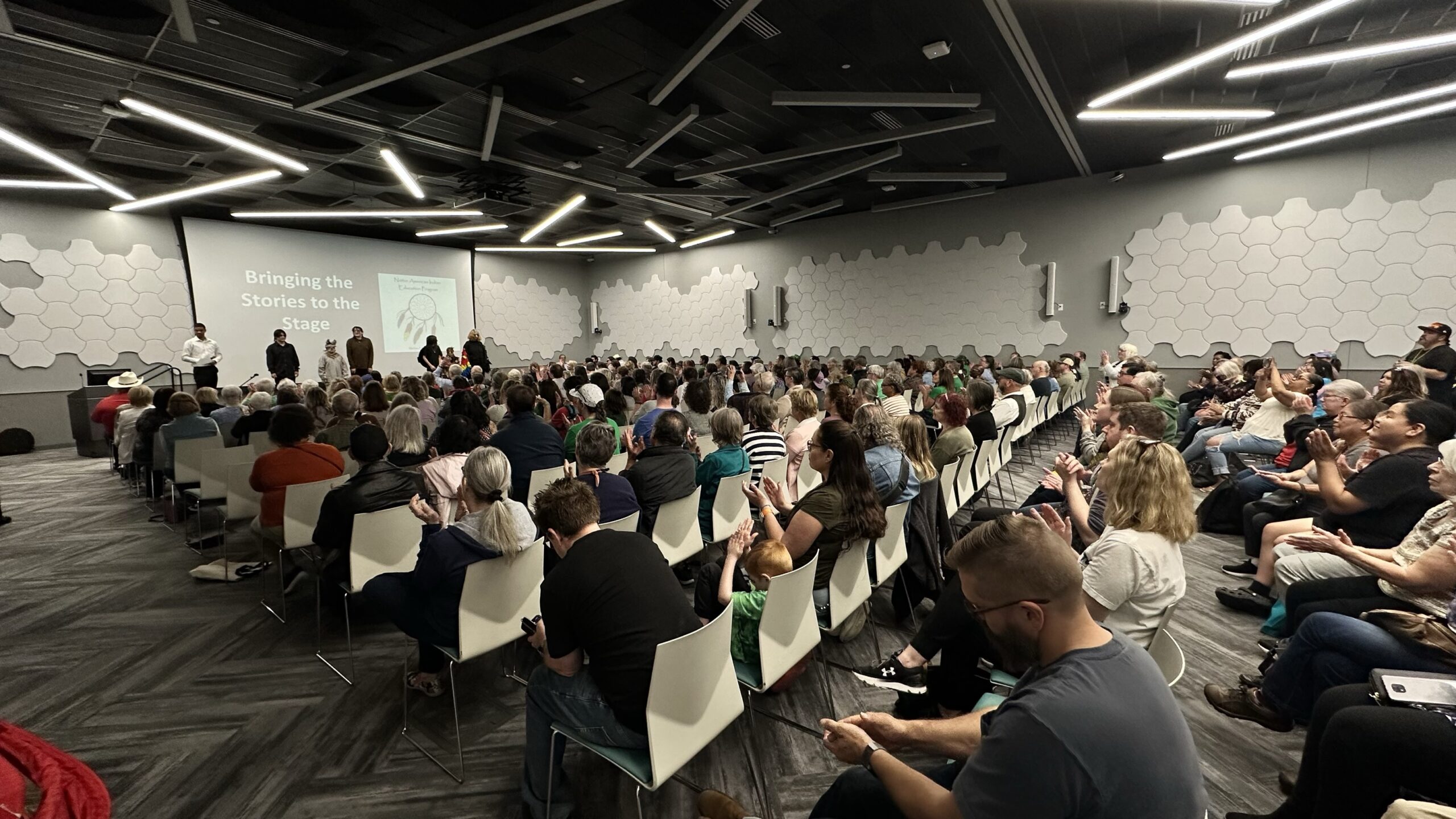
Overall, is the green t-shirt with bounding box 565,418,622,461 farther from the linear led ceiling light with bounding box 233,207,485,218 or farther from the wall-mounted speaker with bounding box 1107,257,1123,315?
the wall-mounted speaker with bounding box 1107,257,1123,315

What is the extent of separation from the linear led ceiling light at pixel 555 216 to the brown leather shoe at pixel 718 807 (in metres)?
9.56

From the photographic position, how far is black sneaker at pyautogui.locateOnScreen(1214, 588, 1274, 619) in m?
3.36

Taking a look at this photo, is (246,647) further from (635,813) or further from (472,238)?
(472,238)

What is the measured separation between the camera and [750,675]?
211cm

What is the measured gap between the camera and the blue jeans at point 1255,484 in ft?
14.1

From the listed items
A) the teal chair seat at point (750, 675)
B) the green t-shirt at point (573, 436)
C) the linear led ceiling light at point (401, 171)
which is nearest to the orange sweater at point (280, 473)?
the green t-shirt at point (573, 436)

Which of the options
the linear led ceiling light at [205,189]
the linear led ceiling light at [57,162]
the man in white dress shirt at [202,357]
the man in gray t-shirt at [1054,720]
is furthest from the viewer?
the man in white dress shirt at [202,357]

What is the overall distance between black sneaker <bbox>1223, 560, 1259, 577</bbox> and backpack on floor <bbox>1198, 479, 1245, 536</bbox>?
0.93m

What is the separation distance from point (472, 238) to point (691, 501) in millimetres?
13108

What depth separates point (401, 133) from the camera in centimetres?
691

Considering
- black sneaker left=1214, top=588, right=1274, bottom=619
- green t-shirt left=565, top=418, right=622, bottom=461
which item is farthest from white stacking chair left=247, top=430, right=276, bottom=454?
black sneaker left=1214, top=588, right=1274, bottom=619

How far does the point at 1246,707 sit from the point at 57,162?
12.0 metres

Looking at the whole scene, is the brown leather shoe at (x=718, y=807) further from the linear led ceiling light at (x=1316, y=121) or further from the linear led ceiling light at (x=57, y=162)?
the linear led ceiling light at (x=1316, y=121)

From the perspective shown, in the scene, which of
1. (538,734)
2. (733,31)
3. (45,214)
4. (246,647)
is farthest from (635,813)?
(45,214)
